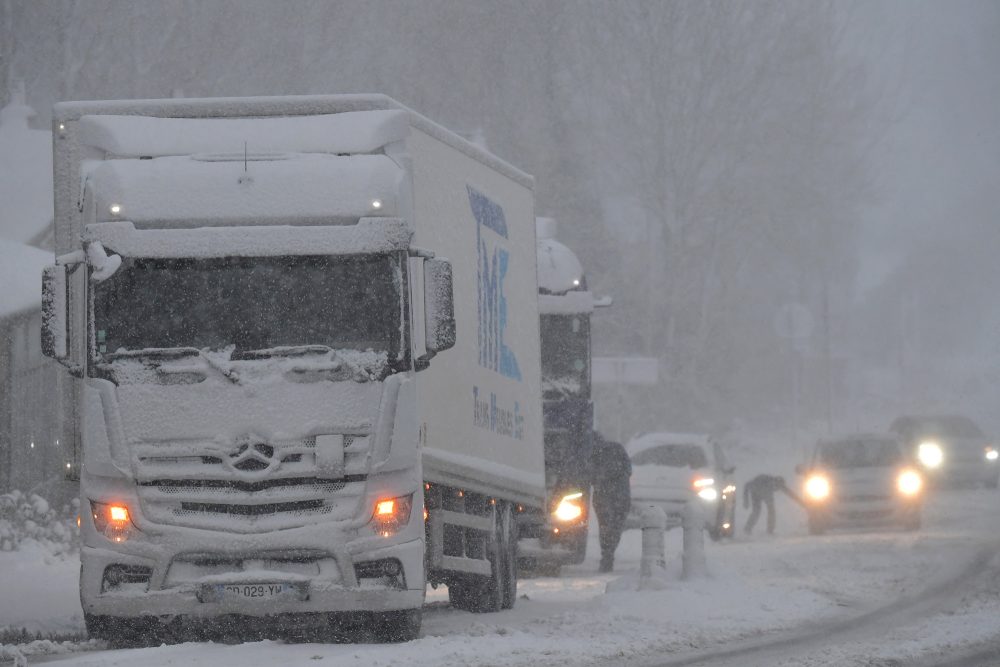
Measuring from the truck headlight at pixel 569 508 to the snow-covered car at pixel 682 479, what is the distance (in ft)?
19.2

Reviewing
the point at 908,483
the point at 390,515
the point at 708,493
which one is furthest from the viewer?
the point at 708,493

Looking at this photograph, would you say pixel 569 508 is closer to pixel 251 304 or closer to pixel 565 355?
pixel 565 355

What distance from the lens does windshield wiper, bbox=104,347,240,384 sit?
11164 mm

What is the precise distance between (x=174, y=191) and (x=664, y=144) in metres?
44.4

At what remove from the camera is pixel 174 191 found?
1155 centimetres

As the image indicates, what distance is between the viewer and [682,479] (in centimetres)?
2636

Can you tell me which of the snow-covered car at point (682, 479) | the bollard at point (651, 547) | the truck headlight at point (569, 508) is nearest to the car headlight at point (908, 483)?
the snow-covered car at point (682, 479)

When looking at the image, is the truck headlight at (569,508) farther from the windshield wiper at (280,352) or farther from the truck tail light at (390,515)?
the windshield wiper at (280,352)

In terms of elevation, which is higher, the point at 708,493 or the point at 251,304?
the point at 251,304

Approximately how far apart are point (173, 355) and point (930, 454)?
95.2 feet

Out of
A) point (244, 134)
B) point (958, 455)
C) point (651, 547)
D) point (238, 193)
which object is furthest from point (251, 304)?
point (958, 455)

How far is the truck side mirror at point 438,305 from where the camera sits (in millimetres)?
11375

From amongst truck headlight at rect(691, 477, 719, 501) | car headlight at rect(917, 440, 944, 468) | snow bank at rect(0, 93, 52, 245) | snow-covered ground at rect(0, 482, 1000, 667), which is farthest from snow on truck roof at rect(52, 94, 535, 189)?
car headlight at rect(917, 440, 944, 468)

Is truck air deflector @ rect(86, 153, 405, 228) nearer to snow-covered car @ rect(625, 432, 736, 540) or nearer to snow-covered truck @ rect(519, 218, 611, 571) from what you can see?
snow-covered truck @ rect(519, 218, 611, 571)
